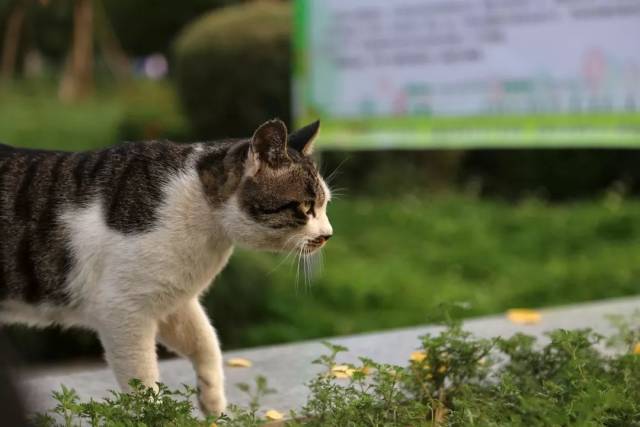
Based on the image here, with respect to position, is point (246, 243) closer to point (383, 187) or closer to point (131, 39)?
point (383, 187)

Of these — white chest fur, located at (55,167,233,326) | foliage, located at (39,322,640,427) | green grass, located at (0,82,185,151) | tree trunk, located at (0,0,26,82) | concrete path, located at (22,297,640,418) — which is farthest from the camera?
green grass, located at (0,82,185,151)

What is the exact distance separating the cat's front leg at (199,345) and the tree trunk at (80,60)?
6.01m

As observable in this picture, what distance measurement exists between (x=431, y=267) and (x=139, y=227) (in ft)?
13.3

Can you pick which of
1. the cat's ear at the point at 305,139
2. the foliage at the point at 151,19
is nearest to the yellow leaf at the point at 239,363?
the cat's ear at the point at 305,139

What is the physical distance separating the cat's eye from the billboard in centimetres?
297

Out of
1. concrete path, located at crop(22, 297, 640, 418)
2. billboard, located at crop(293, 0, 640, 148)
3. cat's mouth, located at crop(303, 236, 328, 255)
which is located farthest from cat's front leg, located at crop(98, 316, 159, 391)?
billboard, located at crop(293, 0, 640, 148)

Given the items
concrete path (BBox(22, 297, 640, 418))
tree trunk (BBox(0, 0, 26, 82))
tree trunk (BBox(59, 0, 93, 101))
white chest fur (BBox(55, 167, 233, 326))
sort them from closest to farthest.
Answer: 1. white chest fur (BBox(55, 167, 233, 326))
2. concrete path (BBox(22, 297, 640, 418))
3. tree trunk (BBox(0, 0, 26, 82))
4. tree trunk (BBox(59, 0, 93, 101))

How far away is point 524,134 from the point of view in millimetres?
5297

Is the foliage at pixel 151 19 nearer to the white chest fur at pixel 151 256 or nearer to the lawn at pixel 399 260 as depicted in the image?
the lawn at pixel 399 260

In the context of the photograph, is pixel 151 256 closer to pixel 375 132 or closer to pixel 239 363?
Answer: pixel 239 363

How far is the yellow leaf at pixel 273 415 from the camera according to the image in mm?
2562

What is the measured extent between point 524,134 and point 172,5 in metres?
5.53

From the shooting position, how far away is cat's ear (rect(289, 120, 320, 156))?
102 inches

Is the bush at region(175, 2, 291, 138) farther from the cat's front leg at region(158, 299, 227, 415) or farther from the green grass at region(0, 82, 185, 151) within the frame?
the cat's front leg at region(158, 299, 227, 415)
